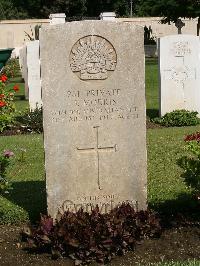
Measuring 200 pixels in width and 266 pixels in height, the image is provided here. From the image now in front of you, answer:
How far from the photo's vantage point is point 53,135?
6094 mm

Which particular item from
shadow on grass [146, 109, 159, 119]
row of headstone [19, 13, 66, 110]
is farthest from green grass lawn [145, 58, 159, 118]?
row of headstone [19, 13, 66, 110]

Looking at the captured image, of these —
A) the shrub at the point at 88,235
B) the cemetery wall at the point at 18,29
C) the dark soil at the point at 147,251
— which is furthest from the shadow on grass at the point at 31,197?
the cemetery wall at the point at 18,29

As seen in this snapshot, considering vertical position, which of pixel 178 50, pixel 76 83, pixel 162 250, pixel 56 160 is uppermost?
pixel 178 50

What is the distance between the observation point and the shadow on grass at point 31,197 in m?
6.78

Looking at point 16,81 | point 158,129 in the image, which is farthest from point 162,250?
point 16,81

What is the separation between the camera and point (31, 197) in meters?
7.31

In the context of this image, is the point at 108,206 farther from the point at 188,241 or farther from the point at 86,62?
the point at 86,62

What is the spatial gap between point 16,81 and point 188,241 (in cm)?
2344

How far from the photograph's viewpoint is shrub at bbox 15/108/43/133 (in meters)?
13.5

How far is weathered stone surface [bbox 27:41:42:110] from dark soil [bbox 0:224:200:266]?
9.02 meters

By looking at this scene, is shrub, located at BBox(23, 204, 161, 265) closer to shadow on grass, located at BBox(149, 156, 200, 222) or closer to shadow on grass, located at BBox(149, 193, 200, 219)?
shadow on grass, located at BBox(149, 156, 200, 222)

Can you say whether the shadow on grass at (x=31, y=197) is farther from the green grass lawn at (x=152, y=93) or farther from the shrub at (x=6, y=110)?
the green grass lawn at (x=152, y=93)

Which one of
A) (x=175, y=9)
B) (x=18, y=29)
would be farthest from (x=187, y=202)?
(x=18, y=29)

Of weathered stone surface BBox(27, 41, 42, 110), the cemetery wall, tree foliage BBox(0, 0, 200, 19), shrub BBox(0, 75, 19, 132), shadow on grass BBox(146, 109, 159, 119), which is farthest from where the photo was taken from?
the cemetery wall
